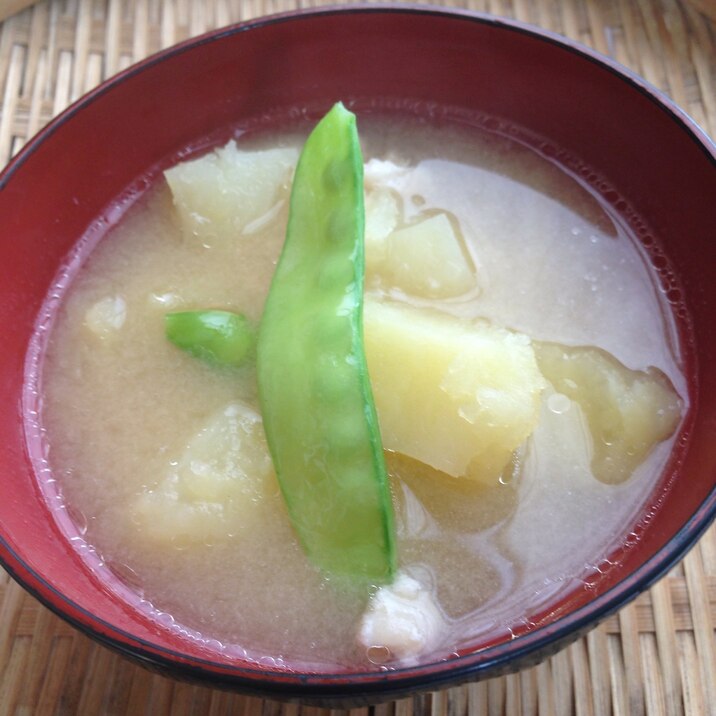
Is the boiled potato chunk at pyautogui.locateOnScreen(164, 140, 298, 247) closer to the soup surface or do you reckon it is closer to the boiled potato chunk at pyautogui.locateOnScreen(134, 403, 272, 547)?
the soup surface


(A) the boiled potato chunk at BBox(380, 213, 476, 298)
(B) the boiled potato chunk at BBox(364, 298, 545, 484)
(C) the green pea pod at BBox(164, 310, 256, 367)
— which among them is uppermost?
(A) the boiled potato chunk at BBox(380, 213, 476, 298)

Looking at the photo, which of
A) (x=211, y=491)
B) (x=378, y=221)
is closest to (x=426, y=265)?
(x=378, y=221)

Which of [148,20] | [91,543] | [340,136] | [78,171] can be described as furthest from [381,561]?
[148,20]

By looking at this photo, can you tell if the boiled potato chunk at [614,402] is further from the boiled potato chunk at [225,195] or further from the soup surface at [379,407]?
the boiled potato chunk at [225,195]

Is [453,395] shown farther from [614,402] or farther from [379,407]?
[614,402]

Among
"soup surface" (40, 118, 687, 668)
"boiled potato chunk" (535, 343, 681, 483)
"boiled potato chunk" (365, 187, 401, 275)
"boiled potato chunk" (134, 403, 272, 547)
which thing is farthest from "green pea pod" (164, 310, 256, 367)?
"boiled potato chunk" (535, 343, 681, 483)

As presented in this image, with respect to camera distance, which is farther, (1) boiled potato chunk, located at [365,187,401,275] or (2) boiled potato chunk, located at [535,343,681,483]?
(1) boiled potato chunk, located at [365,187,401,275]

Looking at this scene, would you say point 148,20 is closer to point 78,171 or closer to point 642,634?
point 78,171
